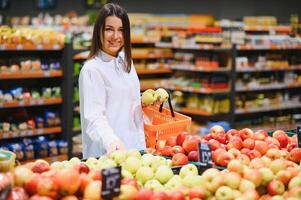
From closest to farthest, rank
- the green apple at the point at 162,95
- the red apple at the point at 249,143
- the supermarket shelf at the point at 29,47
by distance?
1. the red apple at the point at 249,143
2. the green apple at the point at 162,95
3. the supermarket shelf at the point at 29,47

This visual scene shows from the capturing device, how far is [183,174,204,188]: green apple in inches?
95.5

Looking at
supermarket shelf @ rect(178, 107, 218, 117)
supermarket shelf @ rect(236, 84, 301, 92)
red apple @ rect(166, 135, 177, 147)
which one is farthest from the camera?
supermarket shelf @ rect(236, 84, 301, 92)

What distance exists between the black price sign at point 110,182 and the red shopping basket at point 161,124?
1.36 metres

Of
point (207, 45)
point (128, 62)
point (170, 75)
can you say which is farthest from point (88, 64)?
point (170, 75)

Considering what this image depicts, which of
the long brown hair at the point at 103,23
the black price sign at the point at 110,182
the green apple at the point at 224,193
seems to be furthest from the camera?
the long brown hair at the point at 103,23

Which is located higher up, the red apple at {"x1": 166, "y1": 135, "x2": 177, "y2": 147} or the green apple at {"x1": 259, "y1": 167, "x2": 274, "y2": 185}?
the green apple at {"x1": 259, "y1": 167, "x2": 274, "y2": 185}

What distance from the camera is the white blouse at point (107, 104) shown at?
3377mm

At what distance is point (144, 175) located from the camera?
2.54 meters

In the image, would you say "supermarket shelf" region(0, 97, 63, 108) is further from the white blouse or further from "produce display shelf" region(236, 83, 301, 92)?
"produce display shelf" region(236, 83, 301, 92)

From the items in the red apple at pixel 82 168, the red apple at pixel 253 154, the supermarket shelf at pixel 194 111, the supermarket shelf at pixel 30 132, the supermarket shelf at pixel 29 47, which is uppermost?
the supermarket shelf at pixel 29 47

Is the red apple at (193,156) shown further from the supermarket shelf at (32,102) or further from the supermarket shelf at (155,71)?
the supermarket shelf at (155,71)

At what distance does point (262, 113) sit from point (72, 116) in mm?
4697

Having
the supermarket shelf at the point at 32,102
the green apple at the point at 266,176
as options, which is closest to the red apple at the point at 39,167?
the green apple at the point at 266,176

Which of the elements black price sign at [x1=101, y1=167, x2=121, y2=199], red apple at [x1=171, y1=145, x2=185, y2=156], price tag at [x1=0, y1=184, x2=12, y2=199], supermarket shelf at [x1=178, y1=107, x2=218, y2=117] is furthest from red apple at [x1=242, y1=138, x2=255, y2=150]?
supermarket shelf at [x1=178, y1=107, x2=218, y2=117]
